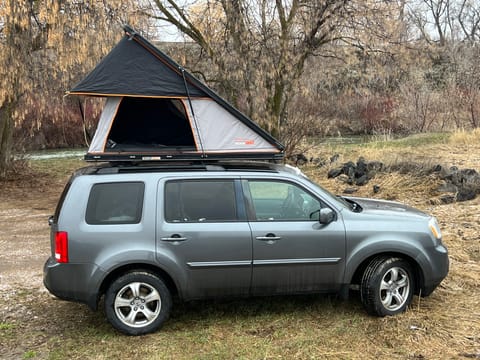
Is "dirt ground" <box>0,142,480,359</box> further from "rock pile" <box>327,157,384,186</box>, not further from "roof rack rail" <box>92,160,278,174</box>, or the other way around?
"roof rack rail" <box>92,160,278,174</box>

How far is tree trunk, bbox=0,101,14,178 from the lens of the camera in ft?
49.8

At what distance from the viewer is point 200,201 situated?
486 cm

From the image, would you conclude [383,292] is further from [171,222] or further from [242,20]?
[242,20]

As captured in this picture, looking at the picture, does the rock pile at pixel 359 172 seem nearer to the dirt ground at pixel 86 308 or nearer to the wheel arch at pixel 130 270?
the dirt ground at pixel 86 308

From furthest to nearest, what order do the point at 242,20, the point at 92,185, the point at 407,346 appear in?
the point at 242,20
the point at 92,185
the point at 407,346

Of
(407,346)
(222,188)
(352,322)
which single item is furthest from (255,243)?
(407,346)

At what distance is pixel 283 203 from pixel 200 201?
2.94ft

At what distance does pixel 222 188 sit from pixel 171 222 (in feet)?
2.01

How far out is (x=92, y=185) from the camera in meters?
4.70

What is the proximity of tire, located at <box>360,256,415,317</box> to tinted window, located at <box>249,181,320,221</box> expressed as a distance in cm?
80

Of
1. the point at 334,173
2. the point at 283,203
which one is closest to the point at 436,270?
the point at 283,203

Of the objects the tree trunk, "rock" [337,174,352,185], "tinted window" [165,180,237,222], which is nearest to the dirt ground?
"tinted window" [165,180,237,222]

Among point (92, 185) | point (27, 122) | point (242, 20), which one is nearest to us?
point (92, 185)

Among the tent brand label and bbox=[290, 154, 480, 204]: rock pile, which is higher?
the tent brand label
